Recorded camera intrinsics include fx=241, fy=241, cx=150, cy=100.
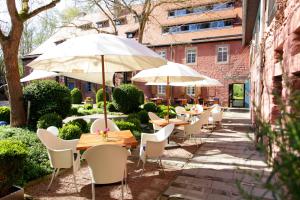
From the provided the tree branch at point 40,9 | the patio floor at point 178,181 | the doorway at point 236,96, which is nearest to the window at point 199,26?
the doorway at point 236,96

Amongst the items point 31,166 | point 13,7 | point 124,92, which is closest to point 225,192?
point 31,166

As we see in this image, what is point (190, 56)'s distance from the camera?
21.5 meters

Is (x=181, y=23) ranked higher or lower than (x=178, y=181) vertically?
higher

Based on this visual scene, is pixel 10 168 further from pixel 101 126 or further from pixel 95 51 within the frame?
pixel 101 126

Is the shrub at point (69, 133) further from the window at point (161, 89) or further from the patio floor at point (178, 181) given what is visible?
the window at point (161, 89)

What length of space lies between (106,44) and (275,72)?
3000 mm

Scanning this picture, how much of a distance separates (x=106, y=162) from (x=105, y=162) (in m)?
0.01

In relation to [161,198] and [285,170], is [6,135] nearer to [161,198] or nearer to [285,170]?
[161,198]

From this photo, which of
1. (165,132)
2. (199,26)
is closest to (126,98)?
(165,132)

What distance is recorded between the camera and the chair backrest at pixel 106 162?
10.5 feet

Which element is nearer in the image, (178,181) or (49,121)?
(178,181)

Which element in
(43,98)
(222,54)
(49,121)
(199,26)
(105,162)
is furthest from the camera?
(199,26)

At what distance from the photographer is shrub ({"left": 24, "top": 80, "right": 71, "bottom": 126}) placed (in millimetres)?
8141

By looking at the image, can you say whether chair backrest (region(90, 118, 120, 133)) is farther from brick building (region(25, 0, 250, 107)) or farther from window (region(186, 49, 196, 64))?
window (region(186, 49, 196, 64))
